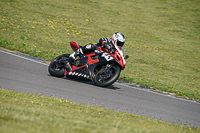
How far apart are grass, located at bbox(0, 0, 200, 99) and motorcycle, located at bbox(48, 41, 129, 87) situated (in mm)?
2613

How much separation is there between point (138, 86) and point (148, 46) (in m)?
11.4

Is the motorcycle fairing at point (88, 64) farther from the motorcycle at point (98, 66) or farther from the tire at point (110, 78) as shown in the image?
the tire at point (110, 78)

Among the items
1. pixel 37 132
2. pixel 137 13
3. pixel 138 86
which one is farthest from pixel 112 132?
pixel 137 13

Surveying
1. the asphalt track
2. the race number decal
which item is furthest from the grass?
the race number decal

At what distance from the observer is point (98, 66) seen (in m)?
8.48

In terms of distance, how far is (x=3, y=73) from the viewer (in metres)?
7.64

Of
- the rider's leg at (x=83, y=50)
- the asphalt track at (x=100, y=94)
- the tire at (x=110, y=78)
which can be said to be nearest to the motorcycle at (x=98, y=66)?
the tire at (x=110, y=78)

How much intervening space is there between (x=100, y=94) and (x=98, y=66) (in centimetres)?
143

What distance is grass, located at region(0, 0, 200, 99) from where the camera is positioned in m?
13.0

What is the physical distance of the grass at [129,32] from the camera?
13.0 meters

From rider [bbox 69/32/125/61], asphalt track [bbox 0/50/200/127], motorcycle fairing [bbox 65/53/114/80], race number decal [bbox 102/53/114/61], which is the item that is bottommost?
asphalt track [bbox 0/50/200/127]

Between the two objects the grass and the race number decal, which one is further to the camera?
the grass

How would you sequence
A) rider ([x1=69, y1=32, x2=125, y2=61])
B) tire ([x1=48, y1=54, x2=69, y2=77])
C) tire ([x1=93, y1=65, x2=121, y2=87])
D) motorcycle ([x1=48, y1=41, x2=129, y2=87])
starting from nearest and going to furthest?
tire ([x1=93, y1=65, x2=121, y2=87]) < motorcycle ([x1=48, y1=41, x2=129, y2=87]) < rider ([x1=69, y1=32, x2=125, y2=61]) < tire ([x1=48, y1=54, x2=69, y2=77])

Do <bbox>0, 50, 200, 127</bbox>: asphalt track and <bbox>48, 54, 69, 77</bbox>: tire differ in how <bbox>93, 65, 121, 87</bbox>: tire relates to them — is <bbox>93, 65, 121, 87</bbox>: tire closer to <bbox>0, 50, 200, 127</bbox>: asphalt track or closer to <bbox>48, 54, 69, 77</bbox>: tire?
<bbox>0, 50, 200, 127</bbox>: asphalt track
